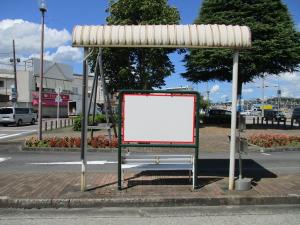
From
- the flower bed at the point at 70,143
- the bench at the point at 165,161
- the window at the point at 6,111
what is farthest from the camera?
the window at the point at 6,111

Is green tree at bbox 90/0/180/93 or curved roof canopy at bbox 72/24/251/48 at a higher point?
green tree at bbox 90/0/180/93

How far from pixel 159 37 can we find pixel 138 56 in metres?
25.3

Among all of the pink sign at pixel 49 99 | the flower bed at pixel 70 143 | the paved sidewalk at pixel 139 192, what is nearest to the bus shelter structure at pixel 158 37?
the paved sidewalk at pixel 139 192

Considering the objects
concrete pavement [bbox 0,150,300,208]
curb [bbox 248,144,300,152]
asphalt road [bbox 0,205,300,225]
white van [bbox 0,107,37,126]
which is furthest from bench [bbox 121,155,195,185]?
white van [bbox 0,107,37,126]

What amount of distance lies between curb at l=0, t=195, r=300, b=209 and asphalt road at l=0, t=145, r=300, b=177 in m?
2.57

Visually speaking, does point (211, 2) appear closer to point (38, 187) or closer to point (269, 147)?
point (269, 147)

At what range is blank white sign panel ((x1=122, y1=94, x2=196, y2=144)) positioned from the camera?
8211mm

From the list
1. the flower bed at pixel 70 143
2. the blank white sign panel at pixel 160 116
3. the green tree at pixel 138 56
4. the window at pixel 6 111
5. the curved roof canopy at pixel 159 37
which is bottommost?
the flower bed at pixel 70 143

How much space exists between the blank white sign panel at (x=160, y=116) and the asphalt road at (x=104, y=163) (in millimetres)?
2351

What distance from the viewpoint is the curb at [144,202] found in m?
7.18

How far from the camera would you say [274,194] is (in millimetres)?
7590

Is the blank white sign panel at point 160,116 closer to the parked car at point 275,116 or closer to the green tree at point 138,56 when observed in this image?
the green tree at point 138,56

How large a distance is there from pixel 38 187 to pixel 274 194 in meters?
4.35

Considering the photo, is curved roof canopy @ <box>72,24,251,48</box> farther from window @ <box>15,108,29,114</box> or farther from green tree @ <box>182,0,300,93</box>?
window @ <box>15,108,29,114</box>
